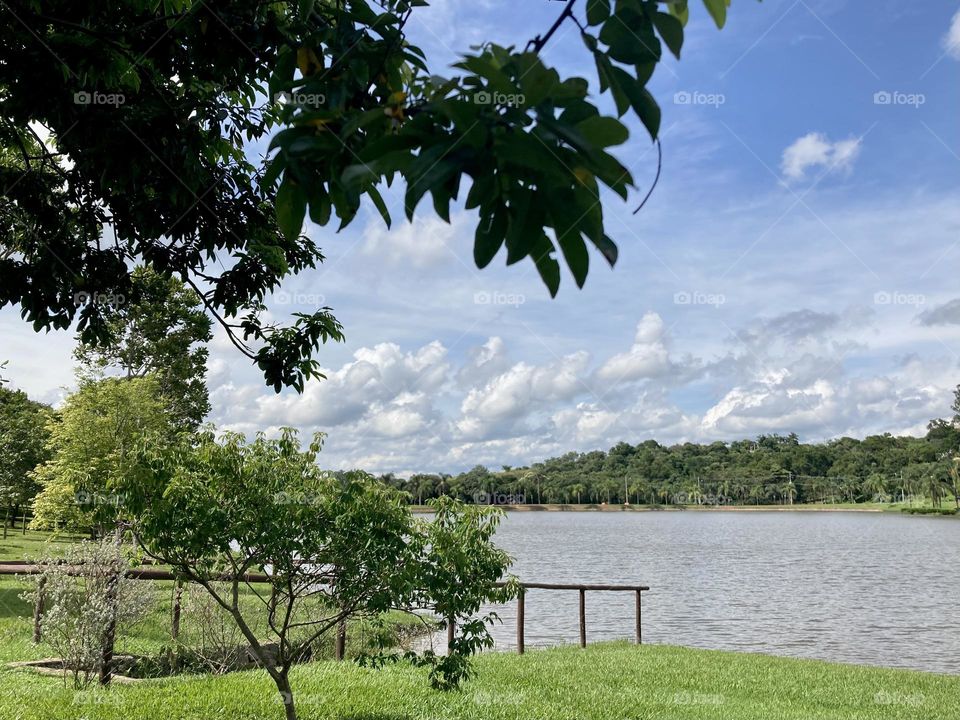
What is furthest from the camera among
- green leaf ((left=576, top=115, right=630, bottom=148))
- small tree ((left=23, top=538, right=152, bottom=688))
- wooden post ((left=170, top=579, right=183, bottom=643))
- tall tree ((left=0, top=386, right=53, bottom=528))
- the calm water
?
tall tree ((left=0, top=386, right=53, bottom=528))

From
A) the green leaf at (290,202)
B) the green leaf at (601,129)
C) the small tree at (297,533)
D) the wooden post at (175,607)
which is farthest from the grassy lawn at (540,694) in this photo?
the green leaf at (601,129)

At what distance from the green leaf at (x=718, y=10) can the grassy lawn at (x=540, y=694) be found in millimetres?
7054

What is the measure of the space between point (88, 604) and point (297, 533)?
3689 millimetres

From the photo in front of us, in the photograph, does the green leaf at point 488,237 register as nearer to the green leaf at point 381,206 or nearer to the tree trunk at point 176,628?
the green leaf at point 381,206

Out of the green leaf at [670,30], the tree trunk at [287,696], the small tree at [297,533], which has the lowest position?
the tree trunk at [287,696]

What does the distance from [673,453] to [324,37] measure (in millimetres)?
150316

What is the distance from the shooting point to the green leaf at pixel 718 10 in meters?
1.49

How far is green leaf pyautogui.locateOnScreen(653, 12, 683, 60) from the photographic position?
56.6 inches

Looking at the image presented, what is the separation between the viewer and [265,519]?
20.7ft

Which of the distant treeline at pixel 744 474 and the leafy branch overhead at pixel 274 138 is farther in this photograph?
the distant treeline at pixel 744 474

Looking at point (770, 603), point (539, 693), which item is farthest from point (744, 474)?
point (539, 693)

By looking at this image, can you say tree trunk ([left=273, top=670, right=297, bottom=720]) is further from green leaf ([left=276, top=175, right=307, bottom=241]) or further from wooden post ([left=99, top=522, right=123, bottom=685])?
green leaf ([left=276, top=175, right=307, bottom=241])

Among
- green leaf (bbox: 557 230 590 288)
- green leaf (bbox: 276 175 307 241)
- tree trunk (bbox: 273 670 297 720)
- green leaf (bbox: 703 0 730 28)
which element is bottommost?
tree trunk (bbox: 273 670 297 720)

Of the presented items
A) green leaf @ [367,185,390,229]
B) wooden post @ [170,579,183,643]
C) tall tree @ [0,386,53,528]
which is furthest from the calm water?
tall tree @ [0,386,53,528]
